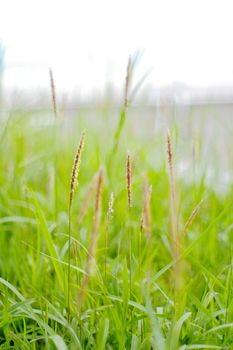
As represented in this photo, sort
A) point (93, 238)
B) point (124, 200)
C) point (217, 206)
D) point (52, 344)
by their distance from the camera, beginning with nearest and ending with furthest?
point (93, 238)
point (52, 344)
point (124, 200)
point (217, 206)

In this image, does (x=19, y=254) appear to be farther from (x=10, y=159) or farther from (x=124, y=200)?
(x=10, y=159)

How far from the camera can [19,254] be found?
118 centimetres

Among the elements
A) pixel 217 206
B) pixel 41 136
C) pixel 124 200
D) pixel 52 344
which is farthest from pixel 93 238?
pixel 41 136

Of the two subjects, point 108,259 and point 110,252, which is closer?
point 108,259

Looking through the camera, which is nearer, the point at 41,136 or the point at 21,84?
the point at 41,136

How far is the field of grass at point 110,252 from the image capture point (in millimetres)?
825

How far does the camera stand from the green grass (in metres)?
0.87

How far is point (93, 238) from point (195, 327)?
321mm

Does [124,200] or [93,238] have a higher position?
[93,238]

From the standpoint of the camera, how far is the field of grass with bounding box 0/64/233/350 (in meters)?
0.83

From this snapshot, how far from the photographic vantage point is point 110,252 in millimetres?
1375

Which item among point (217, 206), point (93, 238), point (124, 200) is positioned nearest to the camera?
point (93, 238)

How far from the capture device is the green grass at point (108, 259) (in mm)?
873

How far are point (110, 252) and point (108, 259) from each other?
0.43 ft
